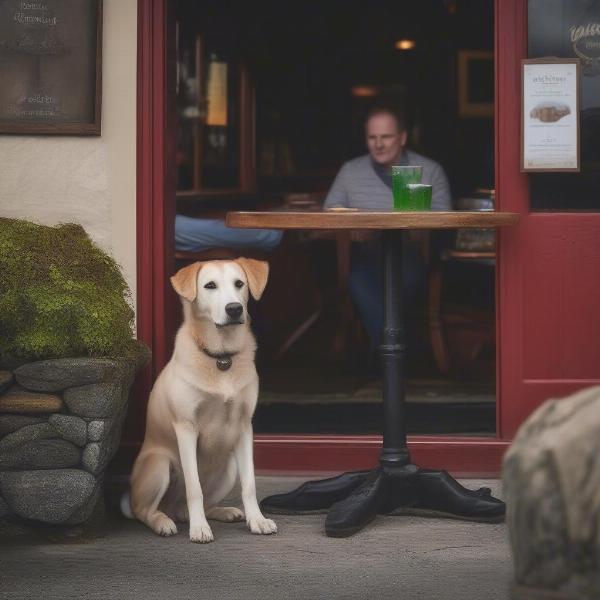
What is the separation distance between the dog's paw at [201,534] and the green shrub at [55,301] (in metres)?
0.87

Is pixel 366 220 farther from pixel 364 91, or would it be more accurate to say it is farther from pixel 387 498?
pixel 364 91

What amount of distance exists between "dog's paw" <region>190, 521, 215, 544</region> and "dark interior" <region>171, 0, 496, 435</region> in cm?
297

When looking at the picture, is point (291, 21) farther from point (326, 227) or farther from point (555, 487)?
point (555, 487)

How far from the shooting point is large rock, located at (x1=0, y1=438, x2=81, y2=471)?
607cm

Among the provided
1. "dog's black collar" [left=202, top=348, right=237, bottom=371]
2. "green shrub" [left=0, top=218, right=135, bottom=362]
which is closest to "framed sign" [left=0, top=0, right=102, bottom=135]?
"green shrub" [left=0, top=218, right=135, bottom=362]

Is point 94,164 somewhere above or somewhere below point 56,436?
above

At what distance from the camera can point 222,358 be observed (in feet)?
20.2

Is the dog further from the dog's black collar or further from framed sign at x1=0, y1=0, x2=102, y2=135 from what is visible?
framed sign at x1=0, y1=0, x2=102, y2=135

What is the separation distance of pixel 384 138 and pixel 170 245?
195 centimetres

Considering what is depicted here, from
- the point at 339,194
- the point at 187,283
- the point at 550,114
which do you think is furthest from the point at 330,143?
the point at 187,283

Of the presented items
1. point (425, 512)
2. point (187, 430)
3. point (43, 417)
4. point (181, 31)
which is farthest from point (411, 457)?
point (181, 31)

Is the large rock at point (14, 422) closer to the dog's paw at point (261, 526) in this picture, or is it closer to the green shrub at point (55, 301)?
the green shrub at point (55, 301)

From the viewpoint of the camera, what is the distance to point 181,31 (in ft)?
41.0

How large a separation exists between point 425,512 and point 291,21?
25.7 ft
